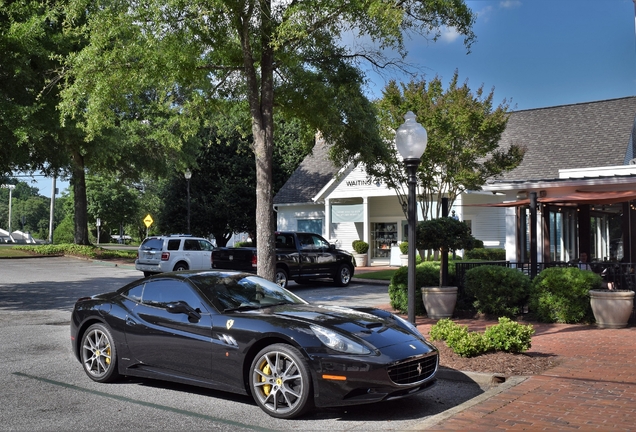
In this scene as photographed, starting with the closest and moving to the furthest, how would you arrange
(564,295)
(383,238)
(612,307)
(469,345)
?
(469,345)
(612,307)
(564,295)
(383,238)

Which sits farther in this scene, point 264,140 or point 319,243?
point 319,243

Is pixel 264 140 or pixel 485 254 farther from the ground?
pixel 264 140

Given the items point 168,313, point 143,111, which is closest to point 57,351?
point 168,313

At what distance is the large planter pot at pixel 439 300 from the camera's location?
1235cm

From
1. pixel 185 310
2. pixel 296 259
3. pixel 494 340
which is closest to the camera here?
pixel 185 310

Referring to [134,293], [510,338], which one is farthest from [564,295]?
[134,293]

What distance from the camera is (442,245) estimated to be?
12000 mm

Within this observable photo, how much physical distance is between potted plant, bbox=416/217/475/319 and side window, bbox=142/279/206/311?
606 cm

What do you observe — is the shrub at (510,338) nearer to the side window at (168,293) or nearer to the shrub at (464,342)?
the shrub at (464,342)

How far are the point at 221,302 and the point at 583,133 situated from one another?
2527 cm

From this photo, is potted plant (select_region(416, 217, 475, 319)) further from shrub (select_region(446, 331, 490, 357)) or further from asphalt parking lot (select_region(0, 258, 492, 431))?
asphalt parking lot (select_region(0, 258, 492, 431))

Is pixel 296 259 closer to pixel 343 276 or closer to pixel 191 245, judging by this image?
pixel 343 276

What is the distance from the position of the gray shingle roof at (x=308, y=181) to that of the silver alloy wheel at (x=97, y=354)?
28.0m

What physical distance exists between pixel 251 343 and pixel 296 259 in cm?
1381
